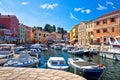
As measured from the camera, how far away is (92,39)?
6538cm

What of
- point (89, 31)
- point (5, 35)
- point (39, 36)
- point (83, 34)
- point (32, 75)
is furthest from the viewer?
point (39, 36)

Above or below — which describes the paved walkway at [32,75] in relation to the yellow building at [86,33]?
below

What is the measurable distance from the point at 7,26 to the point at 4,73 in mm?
65266

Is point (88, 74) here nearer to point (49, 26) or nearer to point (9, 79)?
point (9, 79)

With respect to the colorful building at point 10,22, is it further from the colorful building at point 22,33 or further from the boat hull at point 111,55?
the boat hull at point 111,55

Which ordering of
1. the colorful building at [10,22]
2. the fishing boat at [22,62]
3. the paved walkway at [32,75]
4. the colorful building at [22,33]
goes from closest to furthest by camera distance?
the paved walkway at [32,75]
the fishing boat at [22,62]
the colorful building at [10,22]
the colorful building at [22,33]

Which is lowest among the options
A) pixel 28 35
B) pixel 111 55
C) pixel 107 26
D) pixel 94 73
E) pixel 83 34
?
pixel 94 73

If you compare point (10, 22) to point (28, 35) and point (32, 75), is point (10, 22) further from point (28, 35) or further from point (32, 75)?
point (32, 75)

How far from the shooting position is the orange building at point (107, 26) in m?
49.2

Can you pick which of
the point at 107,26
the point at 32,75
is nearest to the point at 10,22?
the point at 107,26

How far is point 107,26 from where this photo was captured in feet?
176

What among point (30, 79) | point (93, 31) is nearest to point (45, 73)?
point (30, 79)

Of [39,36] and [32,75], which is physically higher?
[39,36]

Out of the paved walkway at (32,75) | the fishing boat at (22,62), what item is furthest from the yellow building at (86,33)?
the paved walkway at (32,75)
